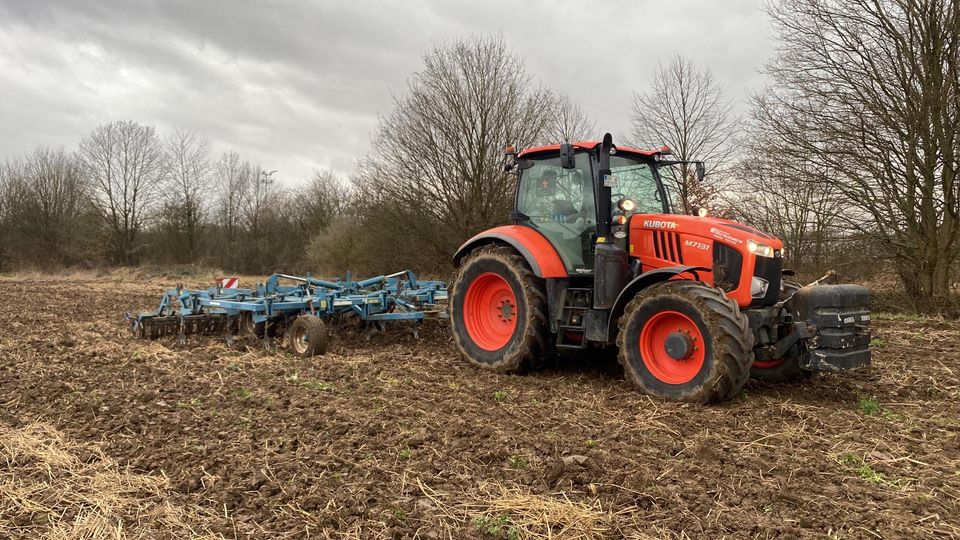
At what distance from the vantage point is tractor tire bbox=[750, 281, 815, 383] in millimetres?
5543

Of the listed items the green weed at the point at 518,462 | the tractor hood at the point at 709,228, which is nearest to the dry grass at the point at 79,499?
the green weed at the point at 518,462

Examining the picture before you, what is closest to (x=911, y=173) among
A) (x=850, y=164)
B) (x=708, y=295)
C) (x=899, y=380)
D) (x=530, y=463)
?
(x=850, y=164)

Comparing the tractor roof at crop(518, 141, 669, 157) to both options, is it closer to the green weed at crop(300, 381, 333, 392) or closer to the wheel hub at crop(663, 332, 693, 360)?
the wheel hub at crop(663, 332, 693, 360)

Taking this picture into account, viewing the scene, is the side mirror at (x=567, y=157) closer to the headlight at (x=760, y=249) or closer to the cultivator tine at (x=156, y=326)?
the headlight at (x=760, y=249)

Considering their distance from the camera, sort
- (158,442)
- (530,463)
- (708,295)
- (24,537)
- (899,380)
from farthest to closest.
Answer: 1. (899,380)
2. (708,295)
3. (158,442)
4. (530,463)
5. (24,537)

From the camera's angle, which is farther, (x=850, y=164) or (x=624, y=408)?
(x=850, y=164)

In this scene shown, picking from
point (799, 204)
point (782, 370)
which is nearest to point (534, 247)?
point (782, 370)

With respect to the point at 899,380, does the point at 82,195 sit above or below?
above

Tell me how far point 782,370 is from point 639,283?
151 cm

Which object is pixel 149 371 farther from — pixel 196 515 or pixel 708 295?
pixel 708 295

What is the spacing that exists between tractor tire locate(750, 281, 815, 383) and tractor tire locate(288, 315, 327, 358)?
445 cm

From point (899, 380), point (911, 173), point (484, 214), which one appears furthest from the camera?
point (484, 214)

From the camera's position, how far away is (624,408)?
16.0 feet

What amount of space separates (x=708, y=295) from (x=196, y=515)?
3.64 metres
